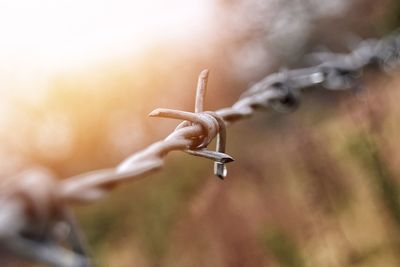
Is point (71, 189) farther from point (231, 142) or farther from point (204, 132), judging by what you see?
point (231, 142)

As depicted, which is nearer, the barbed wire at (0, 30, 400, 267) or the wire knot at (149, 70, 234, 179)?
the barbed wire at (0, 30, 400, 267)

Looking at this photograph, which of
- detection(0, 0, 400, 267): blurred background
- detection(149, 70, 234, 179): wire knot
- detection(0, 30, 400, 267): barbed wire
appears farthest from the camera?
detection(0, 0, 400, 267): blurred background

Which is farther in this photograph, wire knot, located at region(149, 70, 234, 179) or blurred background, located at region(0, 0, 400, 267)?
blurred background, located at region(0, 0, 400, 267)

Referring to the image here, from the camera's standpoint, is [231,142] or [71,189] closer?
[71,189]

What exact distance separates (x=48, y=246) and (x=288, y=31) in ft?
27.3

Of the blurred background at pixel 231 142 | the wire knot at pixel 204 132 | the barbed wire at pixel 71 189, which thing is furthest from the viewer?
the blurred background at pixel 231 142

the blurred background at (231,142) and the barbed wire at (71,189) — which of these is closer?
the barbed wire at (71,189)

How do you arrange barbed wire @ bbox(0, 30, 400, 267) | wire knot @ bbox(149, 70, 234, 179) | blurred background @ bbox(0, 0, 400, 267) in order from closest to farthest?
barbed wire @ bbox(0, 30, 400, 267) < wire knot @ bbox(149, 70, 234, 179) < blurred background @ bbox(0, 0, 400, 267)

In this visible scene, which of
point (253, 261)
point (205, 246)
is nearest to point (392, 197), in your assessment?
point (253, 261)

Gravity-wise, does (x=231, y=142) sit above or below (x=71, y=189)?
above

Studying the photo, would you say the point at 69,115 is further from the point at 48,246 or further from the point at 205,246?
the point at 48,246

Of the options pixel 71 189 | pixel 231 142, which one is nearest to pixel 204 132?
pixel 71 189

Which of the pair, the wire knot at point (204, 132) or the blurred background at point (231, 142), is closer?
the wire knot at point (204, 132)

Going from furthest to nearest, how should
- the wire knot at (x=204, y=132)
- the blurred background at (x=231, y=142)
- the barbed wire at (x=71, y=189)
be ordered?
the blurred background at (x=231, y=142)
the wire knot at (x=204, y=132)
the barbed wire at (x=71, y=189)
